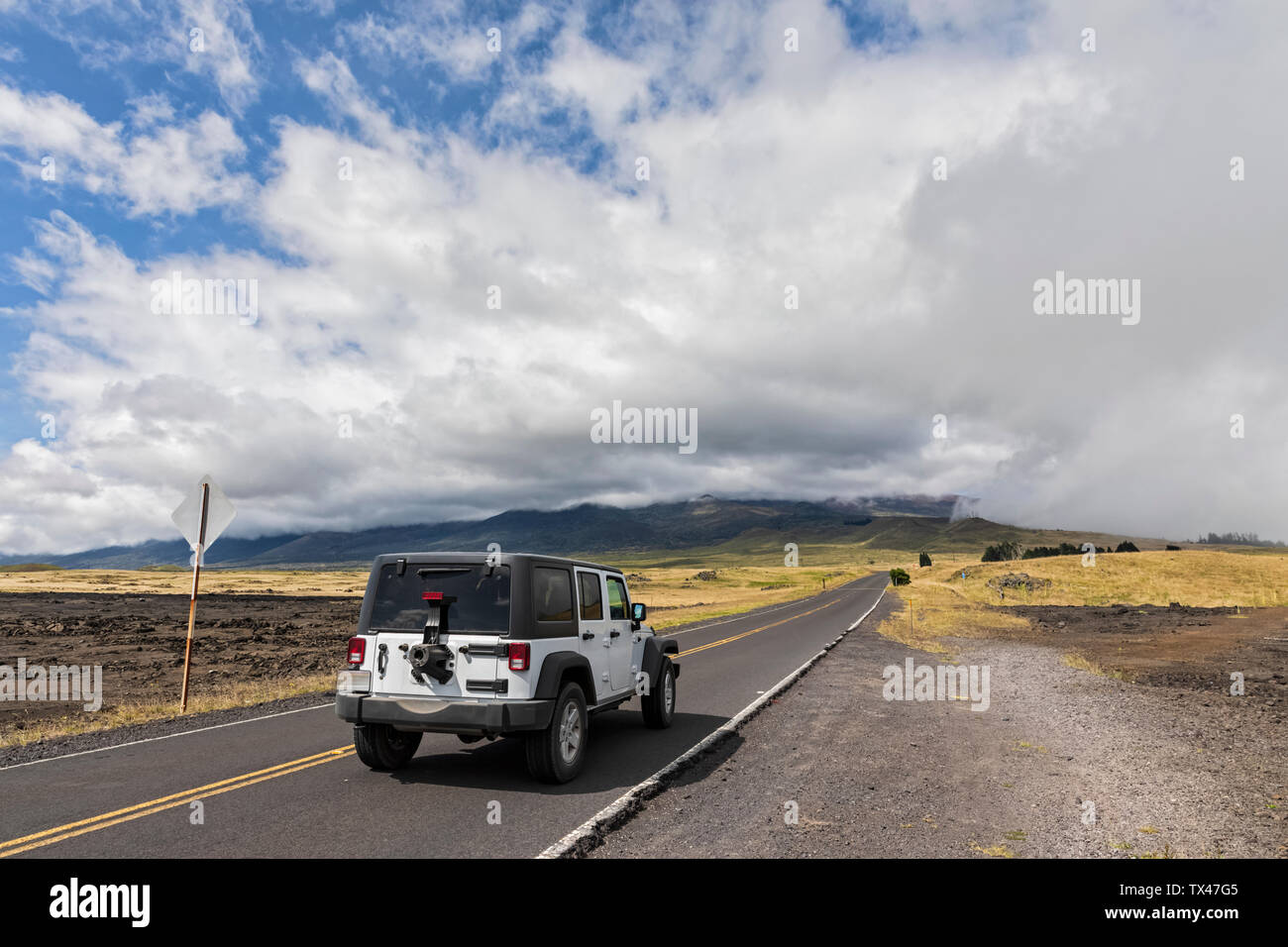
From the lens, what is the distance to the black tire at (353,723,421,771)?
329 inches

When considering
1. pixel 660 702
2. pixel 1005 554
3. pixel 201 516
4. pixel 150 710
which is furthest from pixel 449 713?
pixel 1005 554

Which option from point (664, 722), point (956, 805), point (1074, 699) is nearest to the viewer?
point (956, 805)

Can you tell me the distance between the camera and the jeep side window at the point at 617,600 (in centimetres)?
1013

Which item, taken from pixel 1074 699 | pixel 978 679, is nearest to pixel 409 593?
pixel 1074 699

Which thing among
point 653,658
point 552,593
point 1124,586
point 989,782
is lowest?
point 1124,586

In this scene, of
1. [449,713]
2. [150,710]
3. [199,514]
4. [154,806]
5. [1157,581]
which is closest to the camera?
[154,806]

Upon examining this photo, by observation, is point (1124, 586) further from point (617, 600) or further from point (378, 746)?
point (378, 746)

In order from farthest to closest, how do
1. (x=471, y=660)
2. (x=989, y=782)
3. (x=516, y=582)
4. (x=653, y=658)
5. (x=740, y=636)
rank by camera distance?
(x=740, y=636)
(x=653, y=658)
(x=989, y=782)
(x=516, y=582)
(x=471, y=660)

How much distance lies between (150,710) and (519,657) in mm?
9565

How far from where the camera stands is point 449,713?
7.55 m

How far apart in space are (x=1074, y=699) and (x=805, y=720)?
6.03 meters

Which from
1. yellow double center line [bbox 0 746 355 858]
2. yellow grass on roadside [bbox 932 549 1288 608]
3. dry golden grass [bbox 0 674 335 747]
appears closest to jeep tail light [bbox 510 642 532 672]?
yellow double center line [bbox 0 746 355 858]
